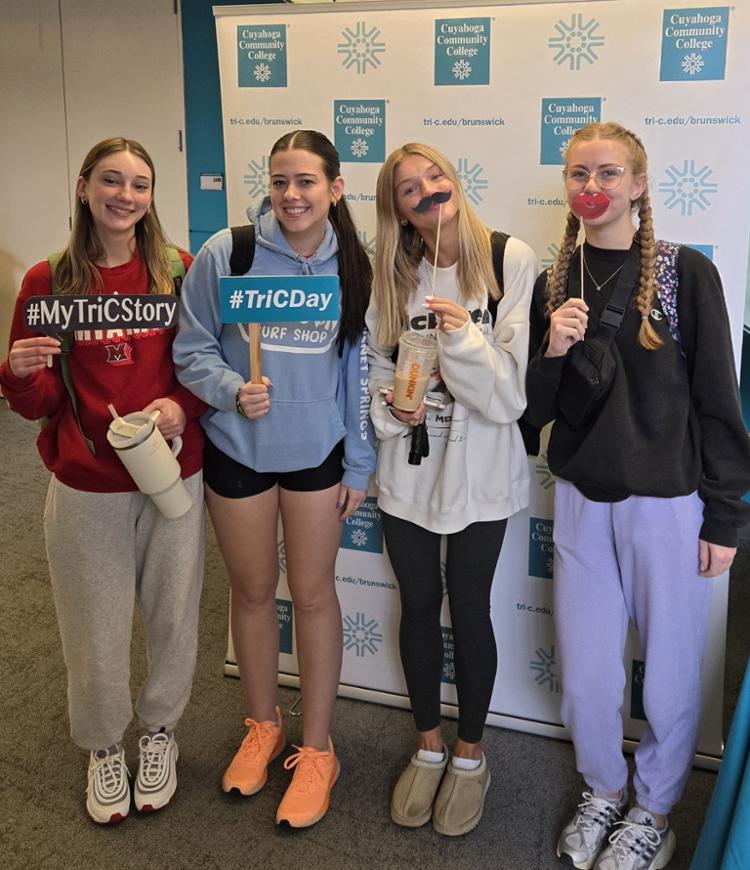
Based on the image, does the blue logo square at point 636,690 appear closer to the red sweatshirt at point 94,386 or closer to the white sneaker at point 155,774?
the white sneaker at point 155,774

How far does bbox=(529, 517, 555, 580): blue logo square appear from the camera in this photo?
7.80 ft

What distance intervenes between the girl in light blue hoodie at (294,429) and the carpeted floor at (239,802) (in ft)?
0.32

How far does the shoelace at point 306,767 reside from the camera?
2123 millimetres

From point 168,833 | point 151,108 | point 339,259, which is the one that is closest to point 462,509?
point 339,259

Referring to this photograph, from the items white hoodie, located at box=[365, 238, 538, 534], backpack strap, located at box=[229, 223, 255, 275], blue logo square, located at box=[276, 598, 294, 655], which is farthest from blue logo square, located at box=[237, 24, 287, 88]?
blue logo square, located at box=[276, 598, 294, 655]

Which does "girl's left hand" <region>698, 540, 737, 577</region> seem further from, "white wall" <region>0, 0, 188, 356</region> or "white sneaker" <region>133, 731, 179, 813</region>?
"white wall" <region>0, 0, 188, 356</region>

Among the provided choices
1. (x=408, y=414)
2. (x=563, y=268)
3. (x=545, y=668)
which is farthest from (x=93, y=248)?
(x=545, y=668)

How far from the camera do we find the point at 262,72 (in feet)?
7.65

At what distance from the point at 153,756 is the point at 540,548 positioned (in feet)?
4.01

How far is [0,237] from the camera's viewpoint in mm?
→ 6242

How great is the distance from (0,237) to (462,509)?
556 cm

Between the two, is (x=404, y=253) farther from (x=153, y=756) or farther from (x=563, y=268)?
(x=153, y=756)

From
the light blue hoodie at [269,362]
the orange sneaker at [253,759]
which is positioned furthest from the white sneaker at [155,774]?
the light blue hoodie at [269,362]

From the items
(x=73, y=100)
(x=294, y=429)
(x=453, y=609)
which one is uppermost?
(x=73, y=100)
